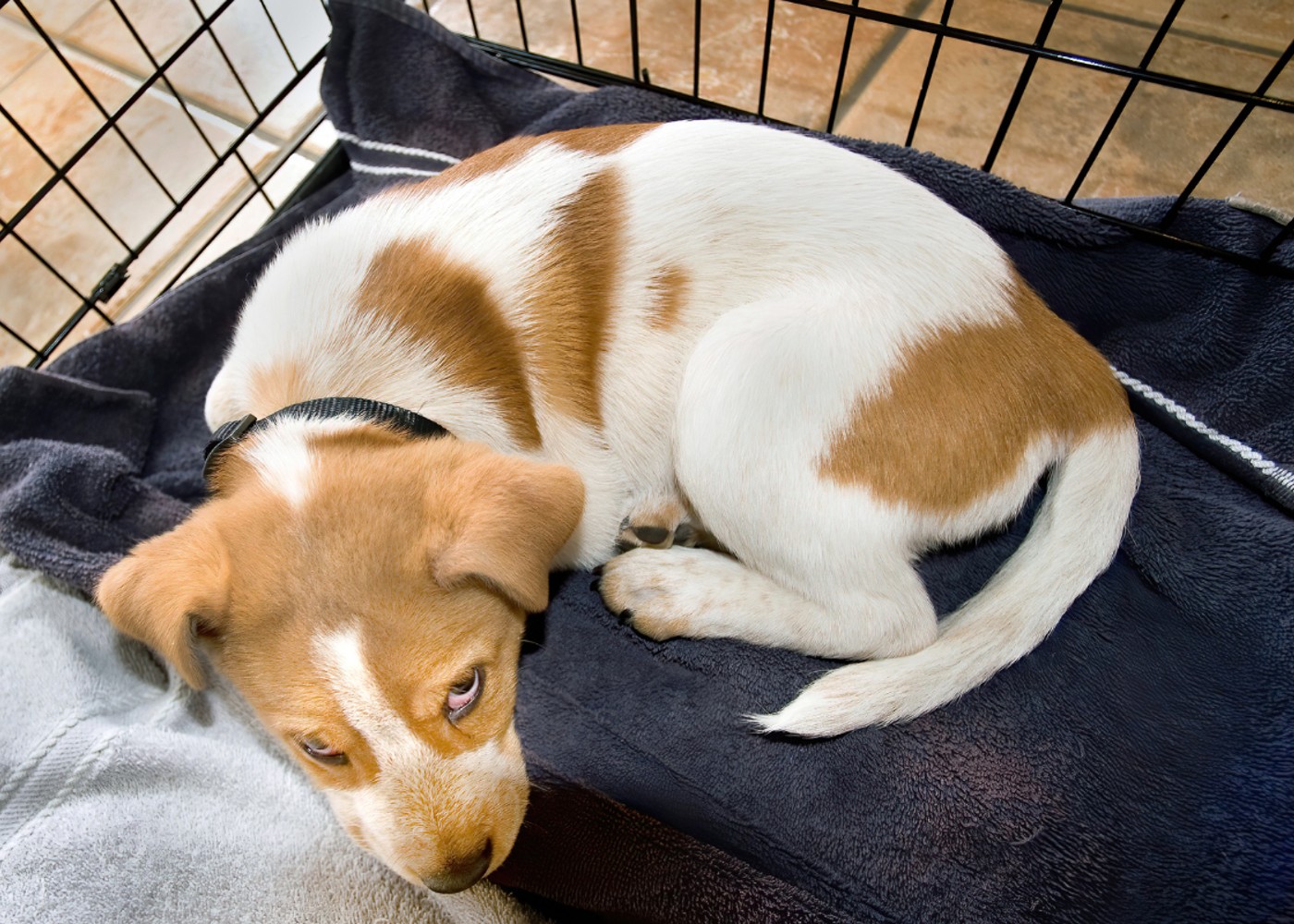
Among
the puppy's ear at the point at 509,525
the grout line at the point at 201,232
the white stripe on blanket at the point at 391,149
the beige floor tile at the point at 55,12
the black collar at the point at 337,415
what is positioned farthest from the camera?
the beige floor tile at the point at 55,12

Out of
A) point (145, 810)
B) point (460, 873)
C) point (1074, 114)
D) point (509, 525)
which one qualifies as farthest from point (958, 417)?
point (1074, 114)

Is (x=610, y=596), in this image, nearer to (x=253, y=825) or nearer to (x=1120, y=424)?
(x=253, y=825)

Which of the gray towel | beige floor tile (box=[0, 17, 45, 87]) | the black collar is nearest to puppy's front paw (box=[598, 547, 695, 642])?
the black collar

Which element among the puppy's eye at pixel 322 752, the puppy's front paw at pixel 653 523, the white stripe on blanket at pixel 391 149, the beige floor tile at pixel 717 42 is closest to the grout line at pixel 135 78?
the white stripe on blanket at pixel 391 149

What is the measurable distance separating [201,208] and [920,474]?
266cm

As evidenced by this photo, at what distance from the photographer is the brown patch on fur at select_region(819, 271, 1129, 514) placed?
1.59 metres

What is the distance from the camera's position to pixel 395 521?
1364mm

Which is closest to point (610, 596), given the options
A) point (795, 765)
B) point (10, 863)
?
point (795, 765)

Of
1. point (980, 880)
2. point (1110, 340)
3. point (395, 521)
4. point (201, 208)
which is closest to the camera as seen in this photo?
point (395, 521)

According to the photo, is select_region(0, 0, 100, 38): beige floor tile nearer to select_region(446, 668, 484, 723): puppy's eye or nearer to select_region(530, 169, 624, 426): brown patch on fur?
select_region(530, 169, 624, 426): brown patch on fur

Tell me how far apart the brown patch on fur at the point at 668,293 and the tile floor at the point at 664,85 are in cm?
162

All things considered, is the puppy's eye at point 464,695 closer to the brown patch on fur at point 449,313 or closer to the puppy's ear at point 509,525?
the puppy's ear at point 509,525

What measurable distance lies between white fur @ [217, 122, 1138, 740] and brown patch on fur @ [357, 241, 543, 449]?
0.08 ft

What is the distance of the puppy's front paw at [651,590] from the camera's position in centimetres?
183
